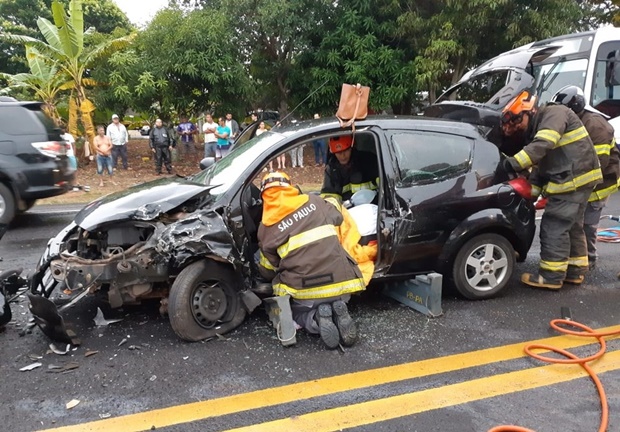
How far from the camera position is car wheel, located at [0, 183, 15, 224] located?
7698 mm

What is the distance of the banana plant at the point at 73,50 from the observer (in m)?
13.1

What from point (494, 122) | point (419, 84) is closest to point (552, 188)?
point (494, 122)

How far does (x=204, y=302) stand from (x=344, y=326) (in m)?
0.99

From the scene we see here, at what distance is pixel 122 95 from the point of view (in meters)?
14.6

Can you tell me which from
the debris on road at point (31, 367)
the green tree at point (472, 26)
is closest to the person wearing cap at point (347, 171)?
the debris on road at point (31, 367)

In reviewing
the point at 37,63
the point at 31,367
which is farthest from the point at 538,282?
the point at 37,63

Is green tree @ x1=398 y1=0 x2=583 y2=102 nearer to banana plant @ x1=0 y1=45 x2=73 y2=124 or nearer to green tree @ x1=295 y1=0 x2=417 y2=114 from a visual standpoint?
green tree @ x1=295 y1=0 x2=417 y2=114

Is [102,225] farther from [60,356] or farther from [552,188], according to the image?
[552,188]

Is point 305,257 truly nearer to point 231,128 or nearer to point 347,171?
point 347,171

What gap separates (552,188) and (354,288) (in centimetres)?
216

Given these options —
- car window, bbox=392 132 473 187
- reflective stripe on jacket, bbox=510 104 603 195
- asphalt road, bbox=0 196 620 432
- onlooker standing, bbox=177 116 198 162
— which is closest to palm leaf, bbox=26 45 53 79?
onlooker standing, bbox=177 116 198 162

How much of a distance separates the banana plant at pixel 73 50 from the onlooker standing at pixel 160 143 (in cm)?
172

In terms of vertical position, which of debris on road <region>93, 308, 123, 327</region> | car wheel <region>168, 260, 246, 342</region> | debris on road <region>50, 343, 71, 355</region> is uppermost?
car wheel <region>168, 260, 246, 342</region>

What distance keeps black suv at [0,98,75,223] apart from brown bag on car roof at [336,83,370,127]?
5678 mm
